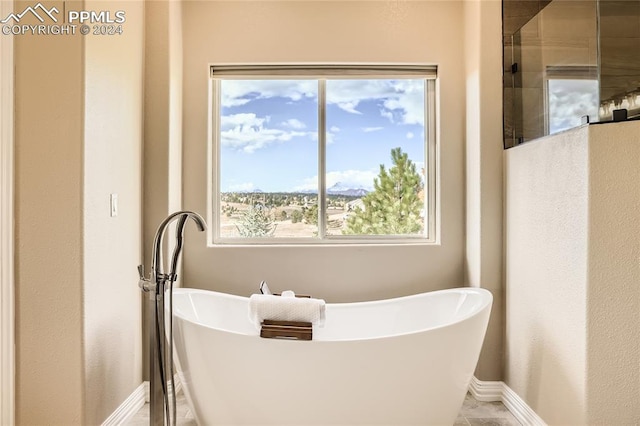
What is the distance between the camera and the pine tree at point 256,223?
2926mm

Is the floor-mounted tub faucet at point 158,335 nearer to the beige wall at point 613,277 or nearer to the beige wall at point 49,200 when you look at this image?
the beige wall at point 49,200

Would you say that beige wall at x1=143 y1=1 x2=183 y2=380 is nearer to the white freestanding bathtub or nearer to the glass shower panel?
the white freestanding bathtub

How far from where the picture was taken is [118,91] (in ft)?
7.14

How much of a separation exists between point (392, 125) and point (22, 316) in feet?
7.63

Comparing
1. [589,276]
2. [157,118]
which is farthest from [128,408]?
[589,276]

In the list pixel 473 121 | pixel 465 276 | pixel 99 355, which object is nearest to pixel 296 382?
pixel 99 355

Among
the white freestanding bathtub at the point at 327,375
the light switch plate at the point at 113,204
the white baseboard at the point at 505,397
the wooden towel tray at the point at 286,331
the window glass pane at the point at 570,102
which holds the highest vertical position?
the window glass pane at the point at 570,102

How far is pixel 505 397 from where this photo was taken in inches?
97.1

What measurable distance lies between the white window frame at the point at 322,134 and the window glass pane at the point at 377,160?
1.6 inches

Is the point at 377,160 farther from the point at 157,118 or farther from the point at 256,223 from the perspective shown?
the point at 157,118

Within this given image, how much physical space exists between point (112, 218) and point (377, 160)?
5.50ft

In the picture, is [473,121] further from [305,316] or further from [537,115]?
[305,316]

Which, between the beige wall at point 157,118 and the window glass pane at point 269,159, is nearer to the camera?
the beige wall at point 157,118

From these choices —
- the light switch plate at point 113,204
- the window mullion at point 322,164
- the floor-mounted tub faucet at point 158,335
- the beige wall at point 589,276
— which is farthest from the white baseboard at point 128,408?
the beige wall at point 589,276
